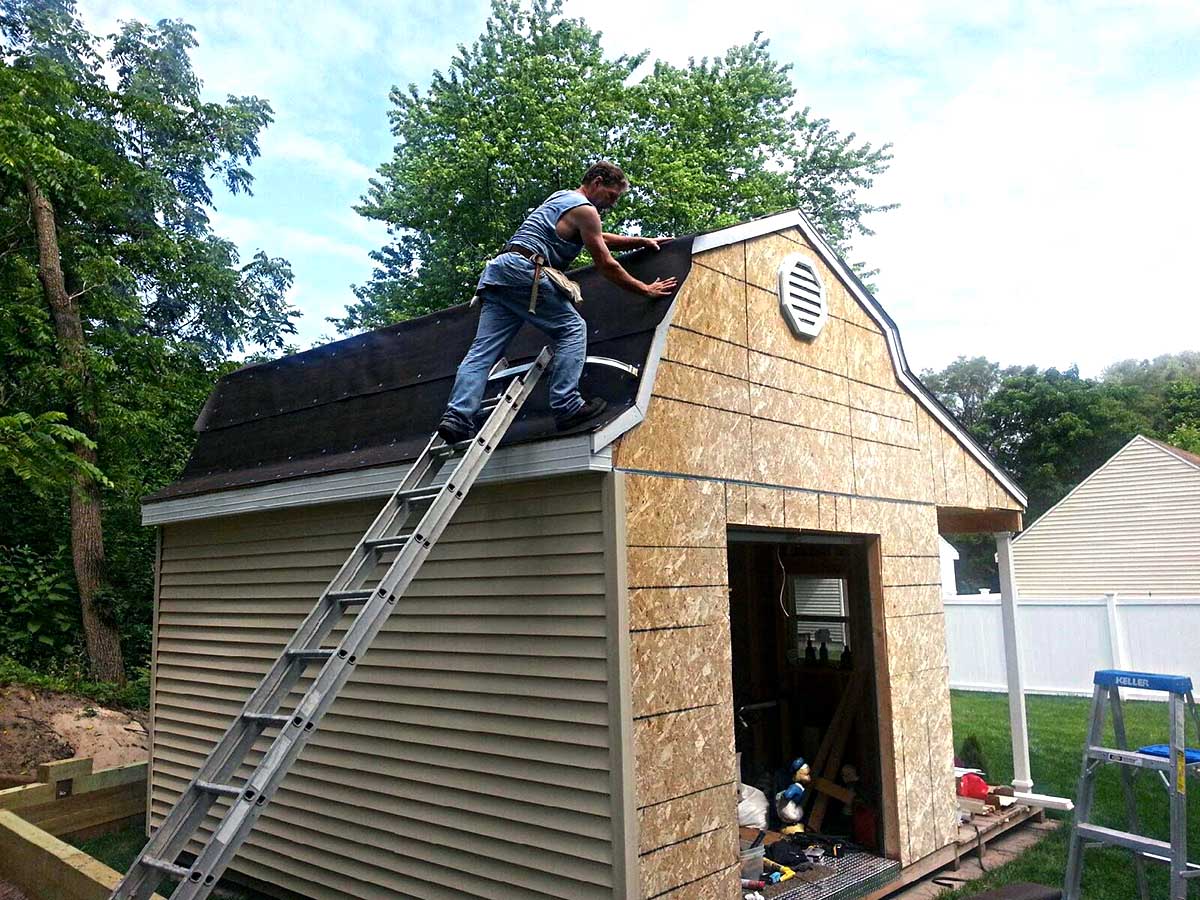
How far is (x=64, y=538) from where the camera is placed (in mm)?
13719

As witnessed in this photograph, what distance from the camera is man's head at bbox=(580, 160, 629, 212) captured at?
4.52m

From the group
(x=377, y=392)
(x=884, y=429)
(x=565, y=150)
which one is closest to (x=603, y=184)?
(x=377, y=392)

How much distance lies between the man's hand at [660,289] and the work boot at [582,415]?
0.72 m

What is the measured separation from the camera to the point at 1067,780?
8.70m

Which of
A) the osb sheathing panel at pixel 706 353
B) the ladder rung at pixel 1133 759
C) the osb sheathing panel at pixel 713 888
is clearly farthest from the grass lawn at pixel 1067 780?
the osb sheathing panel at pixel 706 353

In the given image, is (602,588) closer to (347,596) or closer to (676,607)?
(676,607)

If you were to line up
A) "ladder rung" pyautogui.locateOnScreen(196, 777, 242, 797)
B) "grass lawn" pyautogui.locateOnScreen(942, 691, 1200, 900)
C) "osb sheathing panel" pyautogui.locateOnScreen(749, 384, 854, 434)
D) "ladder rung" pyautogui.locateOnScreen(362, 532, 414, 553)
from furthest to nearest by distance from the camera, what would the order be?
"grass lawn" pyautogui.locateOnScreen(942, 691, 1200, 900) → "osb sheathing panel" pyautogui.locateOnScreen(749, 384, 854, 434) → "ladder rung" pyautogui.locateOnScreen(362, 532, 414, 553) → "ladder rung" pyautogui.locateOnScreen(196, 777, 242, 797)

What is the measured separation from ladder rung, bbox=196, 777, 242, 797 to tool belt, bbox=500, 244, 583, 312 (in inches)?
90.7

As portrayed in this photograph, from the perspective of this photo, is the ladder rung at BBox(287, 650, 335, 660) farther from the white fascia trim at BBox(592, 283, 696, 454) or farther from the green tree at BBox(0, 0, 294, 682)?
the green tree at BBox(0, 0, 294, 682)

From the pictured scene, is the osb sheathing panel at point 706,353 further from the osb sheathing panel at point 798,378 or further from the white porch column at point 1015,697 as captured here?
the white porch column at point 1015,697

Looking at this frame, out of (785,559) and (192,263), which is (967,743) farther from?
(192,263)

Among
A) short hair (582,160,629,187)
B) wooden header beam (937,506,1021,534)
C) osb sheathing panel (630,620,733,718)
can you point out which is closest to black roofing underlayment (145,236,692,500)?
short hair (582,160,629,187)

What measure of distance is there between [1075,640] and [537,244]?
1510 centimetres

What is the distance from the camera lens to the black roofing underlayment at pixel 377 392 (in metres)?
4.66
